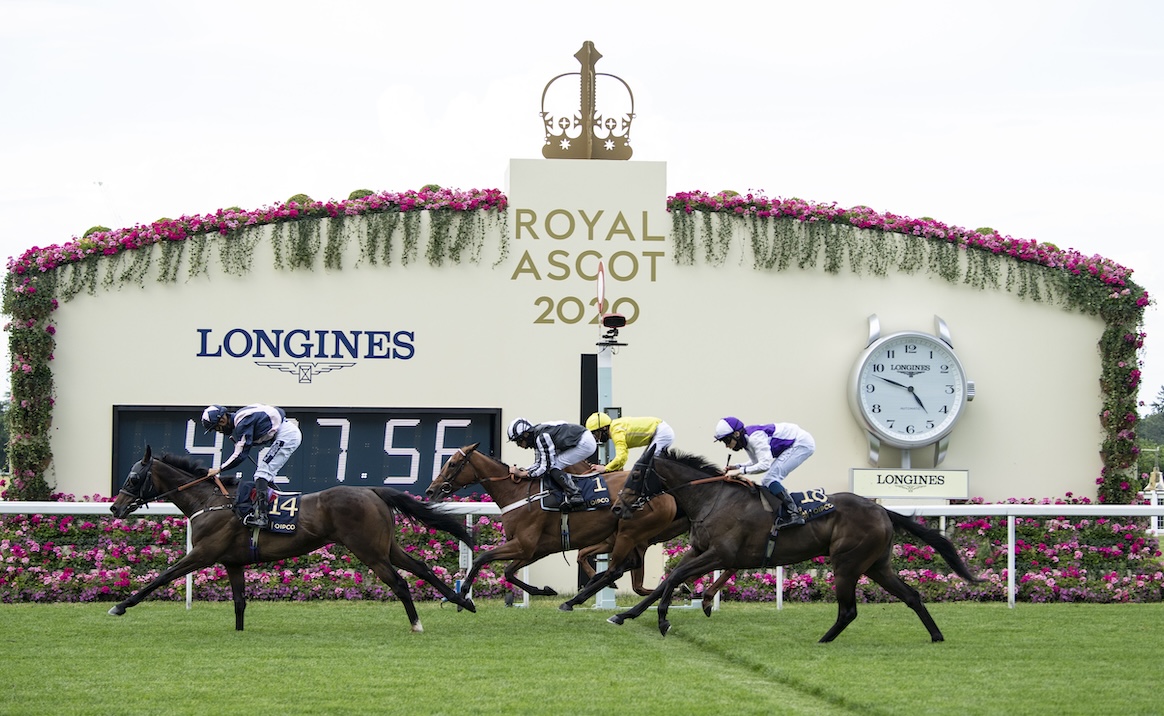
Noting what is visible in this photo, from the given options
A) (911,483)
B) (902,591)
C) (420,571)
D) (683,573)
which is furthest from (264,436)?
(911,483)

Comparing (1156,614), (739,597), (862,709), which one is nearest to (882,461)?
(739,597)

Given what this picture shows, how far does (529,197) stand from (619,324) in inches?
92.6

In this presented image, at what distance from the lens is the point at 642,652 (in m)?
7.99

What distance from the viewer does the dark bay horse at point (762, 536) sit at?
8.59m

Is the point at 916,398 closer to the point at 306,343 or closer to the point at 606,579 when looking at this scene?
the point at 606,579

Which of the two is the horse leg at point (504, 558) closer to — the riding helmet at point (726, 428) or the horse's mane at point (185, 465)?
the riding helmet at point (726, 428)

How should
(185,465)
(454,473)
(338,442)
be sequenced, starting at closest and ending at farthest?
(185,465), (454,473), (338,442)

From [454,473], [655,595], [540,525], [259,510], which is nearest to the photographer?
[655,595]

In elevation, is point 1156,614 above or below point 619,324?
below

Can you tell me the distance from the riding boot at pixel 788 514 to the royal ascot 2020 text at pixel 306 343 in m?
4.59

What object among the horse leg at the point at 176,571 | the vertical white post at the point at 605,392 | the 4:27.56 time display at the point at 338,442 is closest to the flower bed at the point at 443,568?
the 4:27.56 time display at the point at 338,442

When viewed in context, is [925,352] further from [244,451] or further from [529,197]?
[244,451]

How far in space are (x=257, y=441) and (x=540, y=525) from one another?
78.6 inches

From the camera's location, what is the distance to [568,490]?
9.75 meters
